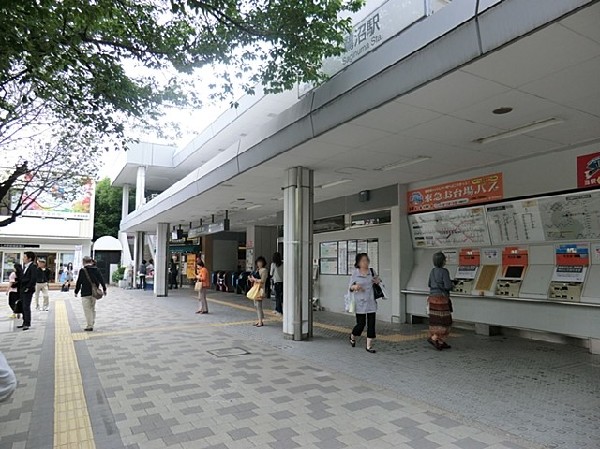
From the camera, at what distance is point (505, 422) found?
12.9 feet

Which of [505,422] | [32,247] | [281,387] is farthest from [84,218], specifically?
[505,422]

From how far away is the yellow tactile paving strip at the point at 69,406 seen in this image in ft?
11.8

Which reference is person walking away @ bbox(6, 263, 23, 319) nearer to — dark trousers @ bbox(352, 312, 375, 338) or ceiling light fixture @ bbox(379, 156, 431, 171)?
dark trousers @ bbox(352, 312, 375, 338)

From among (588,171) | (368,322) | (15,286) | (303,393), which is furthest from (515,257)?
(15,286)

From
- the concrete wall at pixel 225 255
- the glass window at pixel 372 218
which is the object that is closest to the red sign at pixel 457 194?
the glass window at pixel 372 218

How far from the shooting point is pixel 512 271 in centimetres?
771

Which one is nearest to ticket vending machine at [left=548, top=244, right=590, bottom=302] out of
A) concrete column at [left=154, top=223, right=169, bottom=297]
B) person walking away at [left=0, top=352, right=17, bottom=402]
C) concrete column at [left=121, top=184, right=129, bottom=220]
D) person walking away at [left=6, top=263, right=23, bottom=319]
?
person walking away at [left=0, top=352, right=17, bottom=402]

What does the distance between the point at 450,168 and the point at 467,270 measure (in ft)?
6.58

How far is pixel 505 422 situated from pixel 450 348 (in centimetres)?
311

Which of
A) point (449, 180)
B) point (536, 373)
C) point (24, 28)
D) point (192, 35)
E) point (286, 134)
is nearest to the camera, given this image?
point (24, 28)

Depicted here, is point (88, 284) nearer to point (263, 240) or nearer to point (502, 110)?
point (502, 110)

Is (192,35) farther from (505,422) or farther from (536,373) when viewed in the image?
(536,373)

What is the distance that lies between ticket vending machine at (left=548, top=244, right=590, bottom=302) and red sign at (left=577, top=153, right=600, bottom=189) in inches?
37.6

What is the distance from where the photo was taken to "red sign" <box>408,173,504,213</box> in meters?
7.83
